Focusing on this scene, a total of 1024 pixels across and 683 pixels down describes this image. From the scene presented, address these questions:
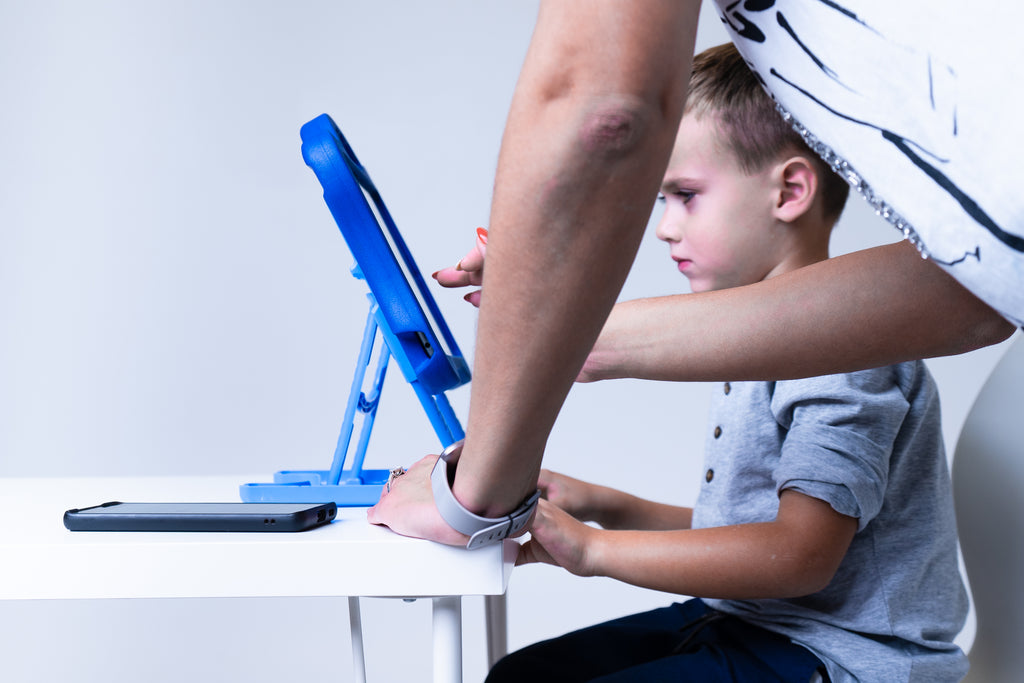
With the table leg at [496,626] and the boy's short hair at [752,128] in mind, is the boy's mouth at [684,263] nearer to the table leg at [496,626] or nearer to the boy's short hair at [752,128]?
the boy's short hair at [752,128]

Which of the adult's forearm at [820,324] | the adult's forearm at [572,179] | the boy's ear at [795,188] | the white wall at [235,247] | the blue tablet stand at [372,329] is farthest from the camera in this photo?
the white wall at [235,247]

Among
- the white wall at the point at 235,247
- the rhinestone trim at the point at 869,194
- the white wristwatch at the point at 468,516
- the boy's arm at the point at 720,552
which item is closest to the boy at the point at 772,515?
the boy's arm at the point at 720,552

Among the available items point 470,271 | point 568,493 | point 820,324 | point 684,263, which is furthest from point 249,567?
point 684,263

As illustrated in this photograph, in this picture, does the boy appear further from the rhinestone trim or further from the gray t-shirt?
the rhinestone trim

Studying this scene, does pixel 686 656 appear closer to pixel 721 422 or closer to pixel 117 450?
pixel 721 422

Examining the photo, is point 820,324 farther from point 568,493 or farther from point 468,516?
point 568,493

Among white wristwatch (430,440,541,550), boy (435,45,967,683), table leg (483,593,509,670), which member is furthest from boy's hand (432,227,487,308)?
table leg (483,593,509,670)

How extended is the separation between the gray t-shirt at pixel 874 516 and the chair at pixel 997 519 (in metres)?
0.03

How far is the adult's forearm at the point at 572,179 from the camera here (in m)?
0.36

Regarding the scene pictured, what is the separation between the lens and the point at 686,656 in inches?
32.5

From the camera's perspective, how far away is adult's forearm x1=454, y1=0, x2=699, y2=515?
36 centimetres

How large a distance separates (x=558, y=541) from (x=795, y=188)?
459 millimetres

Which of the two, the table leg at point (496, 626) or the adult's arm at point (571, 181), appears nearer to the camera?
the adult's arm at point (571, 181)

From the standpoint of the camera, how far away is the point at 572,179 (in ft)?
1.24
